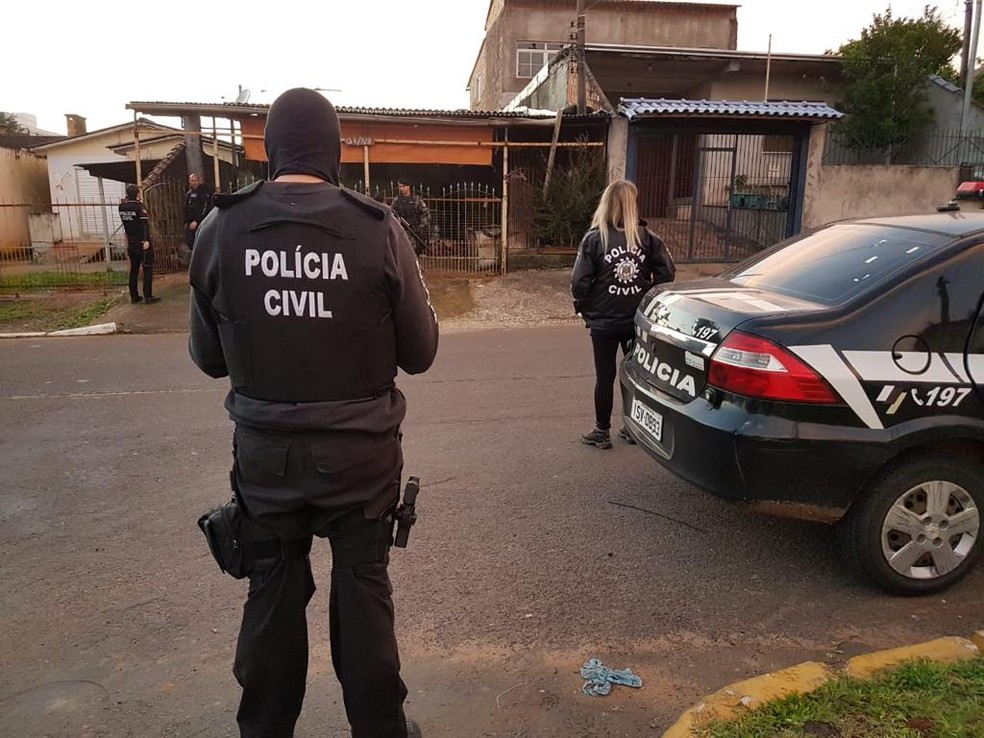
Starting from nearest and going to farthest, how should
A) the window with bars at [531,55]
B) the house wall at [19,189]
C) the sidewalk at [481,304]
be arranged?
the sidewalk at [481,304] → the house wall at [19,189] → the window with bars at [531,55]

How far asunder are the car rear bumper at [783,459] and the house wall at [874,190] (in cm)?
1330

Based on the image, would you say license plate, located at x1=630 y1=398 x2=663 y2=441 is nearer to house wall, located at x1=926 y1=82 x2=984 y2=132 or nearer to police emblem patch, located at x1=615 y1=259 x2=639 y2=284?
police emblem patch, located at x1=615 y1=259 x2=639 y2=284

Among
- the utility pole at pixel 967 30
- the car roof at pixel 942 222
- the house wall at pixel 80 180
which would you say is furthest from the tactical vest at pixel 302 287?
the utility pole at pixel 967 30

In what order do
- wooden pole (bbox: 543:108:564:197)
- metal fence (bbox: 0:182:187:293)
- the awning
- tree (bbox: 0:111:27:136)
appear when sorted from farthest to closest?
tree (bbox: 0:111:27:136)
the awning
wooden pole (bbox: 543:108:564:197)
metal fence (bbox: 0:182:187:293)

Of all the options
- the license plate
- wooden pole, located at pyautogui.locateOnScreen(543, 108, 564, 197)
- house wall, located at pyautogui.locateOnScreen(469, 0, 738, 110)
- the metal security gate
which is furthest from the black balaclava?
house wall, located at pyautogui.locateOnScreen(469, 0, 738, 110)

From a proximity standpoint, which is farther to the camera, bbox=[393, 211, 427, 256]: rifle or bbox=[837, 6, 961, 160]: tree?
bbox=[837, 6, 961, 160]: tree

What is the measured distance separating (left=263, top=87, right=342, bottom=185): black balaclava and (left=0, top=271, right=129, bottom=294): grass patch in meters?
12.4

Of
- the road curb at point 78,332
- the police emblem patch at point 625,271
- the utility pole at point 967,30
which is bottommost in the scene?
the road curb at point 78,332

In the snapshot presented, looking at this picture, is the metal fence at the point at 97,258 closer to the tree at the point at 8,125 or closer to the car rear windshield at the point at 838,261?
the car rear windshield at the point at 838,261

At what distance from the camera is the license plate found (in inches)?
144

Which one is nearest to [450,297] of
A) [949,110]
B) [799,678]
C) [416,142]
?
[416,142]

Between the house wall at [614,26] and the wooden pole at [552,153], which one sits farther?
the house wall at [614,26]

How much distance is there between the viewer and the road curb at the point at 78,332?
9797mm

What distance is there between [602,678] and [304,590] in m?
1.19
